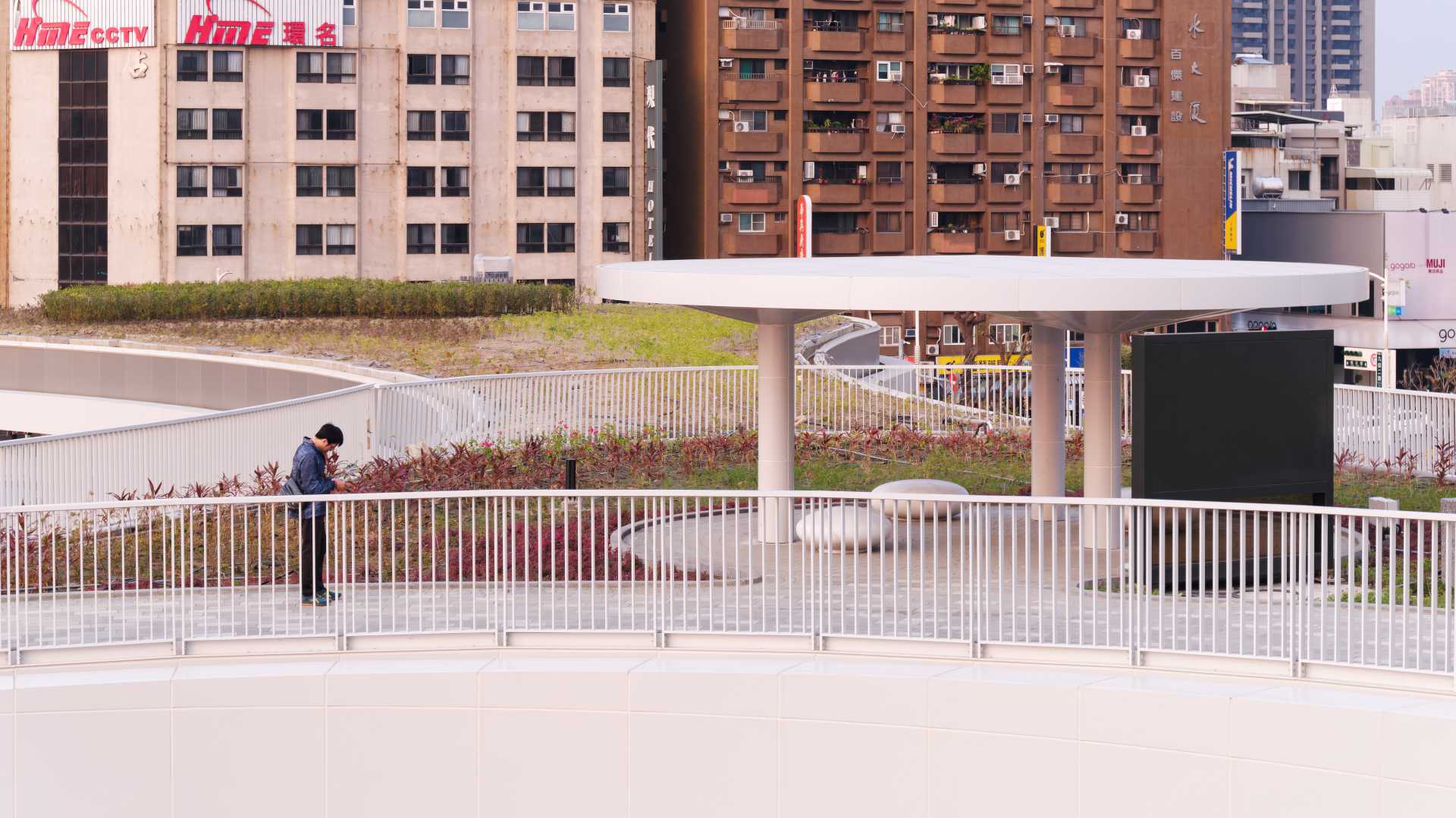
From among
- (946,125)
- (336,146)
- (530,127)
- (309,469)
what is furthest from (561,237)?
(309,469)

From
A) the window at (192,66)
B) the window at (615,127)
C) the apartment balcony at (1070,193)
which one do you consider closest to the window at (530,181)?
the window at (615,127)

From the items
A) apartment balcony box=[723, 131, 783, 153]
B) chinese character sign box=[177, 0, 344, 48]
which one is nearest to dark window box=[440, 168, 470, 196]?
chinese character sign box=[177, 0, 344, 48]

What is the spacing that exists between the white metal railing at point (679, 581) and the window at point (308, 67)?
61680 millimetres

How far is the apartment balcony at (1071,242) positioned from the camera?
82.1m

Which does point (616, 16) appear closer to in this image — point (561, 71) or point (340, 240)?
point (561, 71)

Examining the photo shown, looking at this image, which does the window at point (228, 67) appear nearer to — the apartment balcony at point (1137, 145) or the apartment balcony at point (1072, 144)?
the apartment balcony at point (1072, 144)

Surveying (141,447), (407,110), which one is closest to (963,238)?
(407,110)

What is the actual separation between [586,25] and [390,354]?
126 ft

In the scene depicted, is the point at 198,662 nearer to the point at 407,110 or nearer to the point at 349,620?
the point at 349,620

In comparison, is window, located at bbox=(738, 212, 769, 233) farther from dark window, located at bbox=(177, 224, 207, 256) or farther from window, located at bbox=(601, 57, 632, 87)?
dark window, located at bbox=(177, 224, 207, 256)

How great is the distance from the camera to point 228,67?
72562 millimetres

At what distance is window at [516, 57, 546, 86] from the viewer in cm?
7462

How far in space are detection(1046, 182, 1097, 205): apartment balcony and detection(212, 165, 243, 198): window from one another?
35.5 metres

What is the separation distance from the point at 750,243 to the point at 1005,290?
60269 mm
